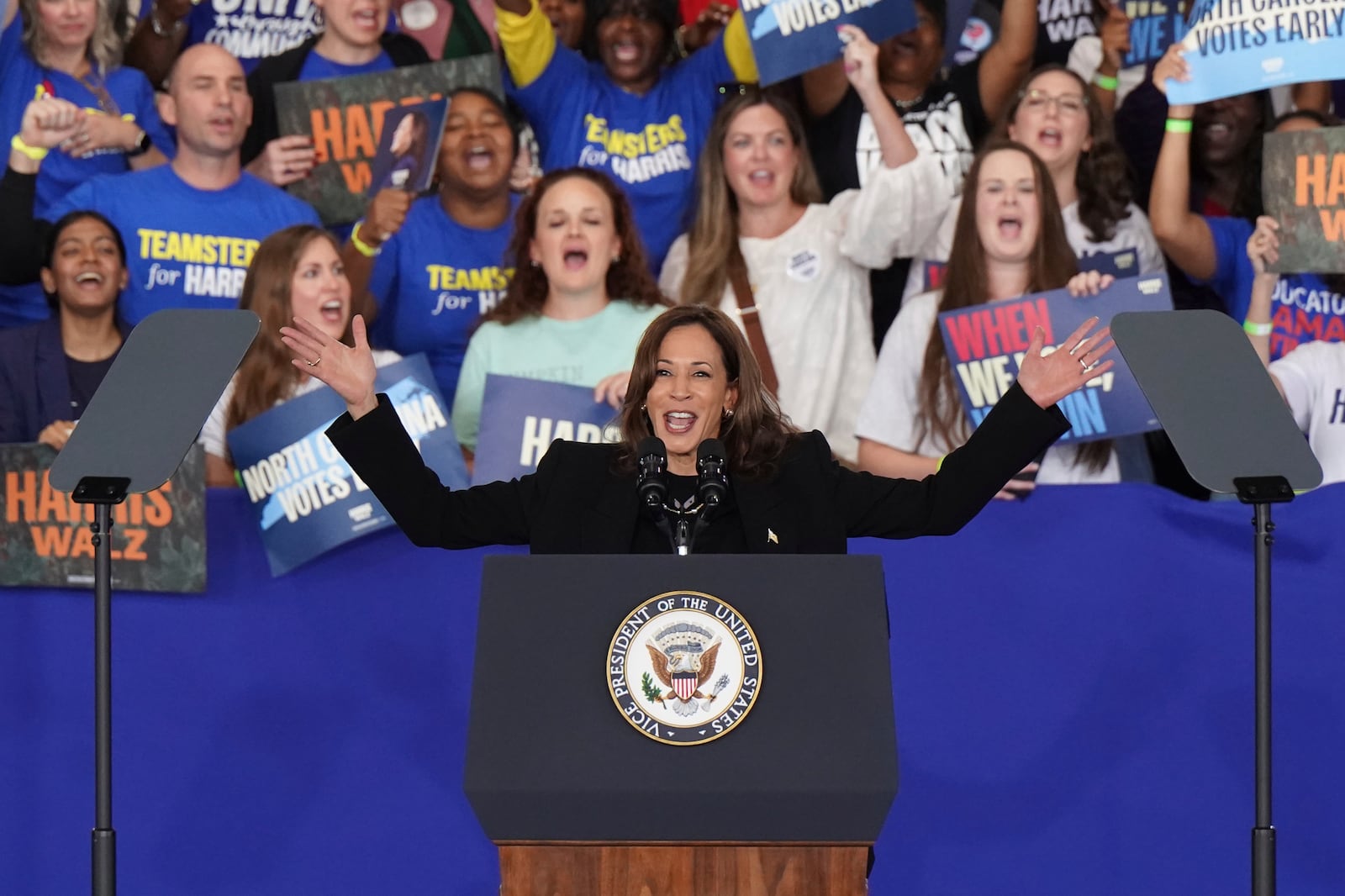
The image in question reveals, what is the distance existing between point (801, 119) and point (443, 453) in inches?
55.9

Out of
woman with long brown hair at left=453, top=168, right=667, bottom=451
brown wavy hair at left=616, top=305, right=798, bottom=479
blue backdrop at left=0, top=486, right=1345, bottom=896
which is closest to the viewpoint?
brown wavy hair at left=616, top=305, right=798, bottom=479

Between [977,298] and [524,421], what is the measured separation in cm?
117

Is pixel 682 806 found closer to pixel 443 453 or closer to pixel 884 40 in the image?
pixel 443 453

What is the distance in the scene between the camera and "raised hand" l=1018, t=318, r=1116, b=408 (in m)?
2.45

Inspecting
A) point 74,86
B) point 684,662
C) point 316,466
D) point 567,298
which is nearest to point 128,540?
point 316,466

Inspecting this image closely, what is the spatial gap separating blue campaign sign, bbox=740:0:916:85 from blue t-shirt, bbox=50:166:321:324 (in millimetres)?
1236

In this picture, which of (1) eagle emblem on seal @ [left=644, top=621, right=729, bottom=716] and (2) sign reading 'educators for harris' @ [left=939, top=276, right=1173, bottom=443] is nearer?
(1) eagle emblem on seal @ [left=644, top=621, right=729, bottom=716]

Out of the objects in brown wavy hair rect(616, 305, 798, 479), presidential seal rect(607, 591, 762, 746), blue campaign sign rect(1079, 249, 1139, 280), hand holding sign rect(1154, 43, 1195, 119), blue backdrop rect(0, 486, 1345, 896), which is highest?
hand holding sign rect(1154, 43, 1195, 119)

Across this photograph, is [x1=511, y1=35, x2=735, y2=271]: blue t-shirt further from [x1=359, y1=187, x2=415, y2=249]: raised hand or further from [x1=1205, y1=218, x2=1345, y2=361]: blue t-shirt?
[x1=1205, y1=218, x2=1345, y2=361]: blue t-shirt

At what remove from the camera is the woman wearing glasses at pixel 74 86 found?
14.6 ft

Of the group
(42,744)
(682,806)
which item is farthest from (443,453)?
(682,806)

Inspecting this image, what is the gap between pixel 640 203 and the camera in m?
4.51

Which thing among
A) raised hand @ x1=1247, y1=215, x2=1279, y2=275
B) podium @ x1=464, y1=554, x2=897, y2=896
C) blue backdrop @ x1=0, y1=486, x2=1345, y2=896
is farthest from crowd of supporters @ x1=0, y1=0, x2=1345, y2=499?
podium @ x1=464, y1=554, x2=897, y2=896

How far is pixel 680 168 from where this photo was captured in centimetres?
454
